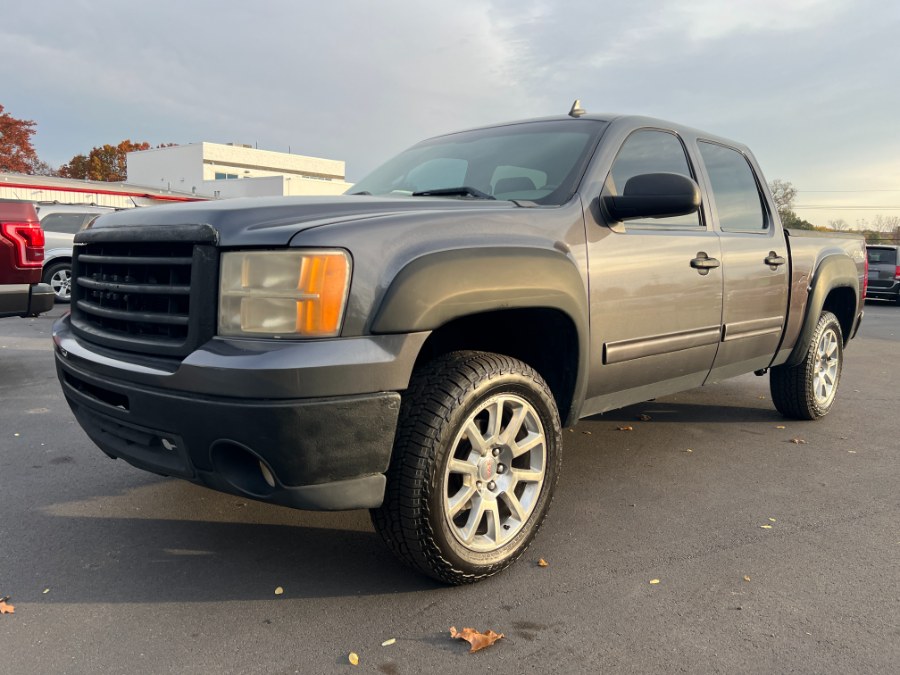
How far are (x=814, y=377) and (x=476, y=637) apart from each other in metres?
3.83

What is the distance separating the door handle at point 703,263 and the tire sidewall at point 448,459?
4.09 feet

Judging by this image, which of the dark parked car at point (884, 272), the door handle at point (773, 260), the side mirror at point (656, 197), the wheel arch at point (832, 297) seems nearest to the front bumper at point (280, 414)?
the side mirror at point (656, 197)

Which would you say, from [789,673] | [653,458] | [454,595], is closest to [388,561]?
[454,595]

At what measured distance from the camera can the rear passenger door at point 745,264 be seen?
397 cm

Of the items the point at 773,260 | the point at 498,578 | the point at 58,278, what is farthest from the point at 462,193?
the point at 58,278

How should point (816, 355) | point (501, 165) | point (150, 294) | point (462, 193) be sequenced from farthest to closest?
1. point (816, 355)
2. point (501, 165)
3. point (462, 193)
4. point (150, 294)

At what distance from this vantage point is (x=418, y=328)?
237 centimetres

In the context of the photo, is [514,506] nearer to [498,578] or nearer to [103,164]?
[498,578]

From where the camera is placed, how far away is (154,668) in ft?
7.06

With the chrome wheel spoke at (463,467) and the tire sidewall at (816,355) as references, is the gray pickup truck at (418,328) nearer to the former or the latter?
the chrome wheel spoke at (463,467)

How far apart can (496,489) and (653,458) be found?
6.06 ft

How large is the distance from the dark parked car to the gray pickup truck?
55.3 ft

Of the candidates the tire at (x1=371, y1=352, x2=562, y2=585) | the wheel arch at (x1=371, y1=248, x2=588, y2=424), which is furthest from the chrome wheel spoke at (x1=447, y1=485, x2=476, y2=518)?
the wheel arch at (x1=371, y1=248, x2=588, y2=424)

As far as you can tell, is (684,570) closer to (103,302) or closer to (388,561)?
(388,561)
